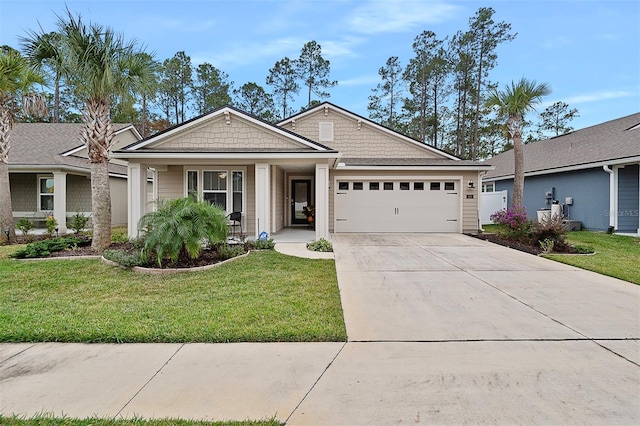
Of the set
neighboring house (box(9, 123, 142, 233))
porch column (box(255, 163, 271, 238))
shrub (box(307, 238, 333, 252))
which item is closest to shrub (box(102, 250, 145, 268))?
porch column (box(255, 163, 271, 238))

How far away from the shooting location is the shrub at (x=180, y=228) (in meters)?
6.68

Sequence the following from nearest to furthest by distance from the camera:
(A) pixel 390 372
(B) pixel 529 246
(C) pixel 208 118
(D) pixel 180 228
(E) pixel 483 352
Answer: (A) pixel 390 372 → (E) pixel 483 352 → (D) pixel 180 228 → (B) pixel 529 246 → (C) pixel 208 118

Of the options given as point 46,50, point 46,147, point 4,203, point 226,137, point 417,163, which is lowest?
point 4,203

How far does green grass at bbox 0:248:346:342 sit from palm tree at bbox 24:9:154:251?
7.49 ft

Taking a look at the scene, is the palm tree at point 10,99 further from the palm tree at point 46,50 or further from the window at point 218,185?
the window at point 218,185

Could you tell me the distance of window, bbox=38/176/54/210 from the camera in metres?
15.0

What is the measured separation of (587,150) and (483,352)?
16.7 metres

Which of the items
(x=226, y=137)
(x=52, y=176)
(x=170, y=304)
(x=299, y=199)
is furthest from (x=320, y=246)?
(x=52, y=176)

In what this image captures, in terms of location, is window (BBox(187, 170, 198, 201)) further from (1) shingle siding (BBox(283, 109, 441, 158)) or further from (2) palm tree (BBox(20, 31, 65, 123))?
(1) shingle siding (BBox(283, 109, 441, 158))

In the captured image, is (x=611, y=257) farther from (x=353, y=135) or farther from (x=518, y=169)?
(x=353, y=135)

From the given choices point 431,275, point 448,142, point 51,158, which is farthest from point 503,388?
point 448,142

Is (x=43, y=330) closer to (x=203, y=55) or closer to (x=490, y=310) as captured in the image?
(x=490, y=310)

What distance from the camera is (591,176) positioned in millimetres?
14305

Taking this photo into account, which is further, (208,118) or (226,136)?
(226,136)
